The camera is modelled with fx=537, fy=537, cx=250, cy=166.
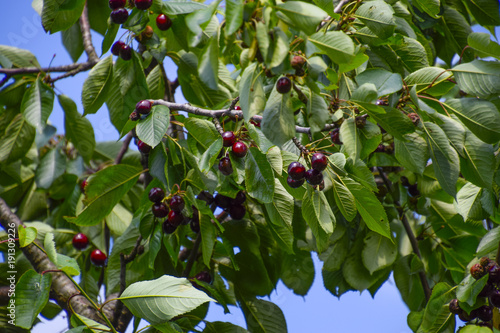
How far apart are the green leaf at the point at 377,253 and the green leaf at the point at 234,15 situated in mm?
1218

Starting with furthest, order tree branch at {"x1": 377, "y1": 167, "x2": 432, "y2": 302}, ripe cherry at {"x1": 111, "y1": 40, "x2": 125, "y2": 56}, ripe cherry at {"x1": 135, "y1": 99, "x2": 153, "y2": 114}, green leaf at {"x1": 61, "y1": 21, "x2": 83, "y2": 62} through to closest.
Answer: green leaf at {"x1": 61, "y1": 21, "x2": 83, "y2": 62} < tree branch at {"x1": 377, "y1": 167, "x2": 432, "y2": 302} < ripe cherry at {"x1": 111, "y1": 40, "x2": 125, "y2": 56} < ripe cherry at {"x1": 135, "y1": 99, "x2": 153, "y2": 114}

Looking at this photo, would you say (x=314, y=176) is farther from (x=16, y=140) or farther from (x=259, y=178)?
(x=16, y=140)

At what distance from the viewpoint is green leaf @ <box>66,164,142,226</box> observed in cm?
181

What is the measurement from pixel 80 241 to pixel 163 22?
3.47ft

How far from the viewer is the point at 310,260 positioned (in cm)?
226

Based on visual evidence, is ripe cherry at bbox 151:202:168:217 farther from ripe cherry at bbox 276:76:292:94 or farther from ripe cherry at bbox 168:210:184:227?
ripe cherry at bbox 276:76:292:94

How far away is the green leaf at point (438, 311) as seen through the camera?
1779 millimetres

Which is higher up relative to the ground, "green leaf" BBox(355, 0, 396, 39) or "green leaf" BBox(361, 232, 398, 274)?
"green leaf" BBox(355, 0, 396, 39)

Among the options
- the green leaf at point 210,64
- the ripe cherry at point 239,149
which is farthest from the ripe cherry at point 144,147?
the green leaf at point 210,64

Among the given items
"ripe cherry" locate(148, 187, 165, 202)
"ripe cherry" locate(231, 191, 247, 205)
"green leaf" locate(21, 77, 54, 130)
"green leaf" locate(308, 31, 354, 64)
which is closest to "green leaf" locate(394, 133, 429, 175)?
"green leaf" locate(308, 31, 354, 64)

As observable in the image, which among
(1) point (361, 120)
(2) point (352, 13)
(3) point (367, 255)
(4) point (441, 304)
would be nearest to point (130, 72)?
(2) point (352, 13)

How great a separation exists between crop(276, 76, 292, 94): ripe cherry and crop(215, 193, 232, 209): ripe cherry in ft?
2.52

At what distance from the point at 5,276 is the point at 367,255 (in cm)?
148

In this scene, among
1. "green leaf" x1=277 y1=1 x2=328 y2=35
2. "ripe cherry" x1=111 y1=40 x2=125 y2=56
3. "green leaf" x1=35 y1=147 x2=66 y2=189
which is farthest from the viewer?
"green leaf" x1=35 y1=147 x2=66 y2=189
